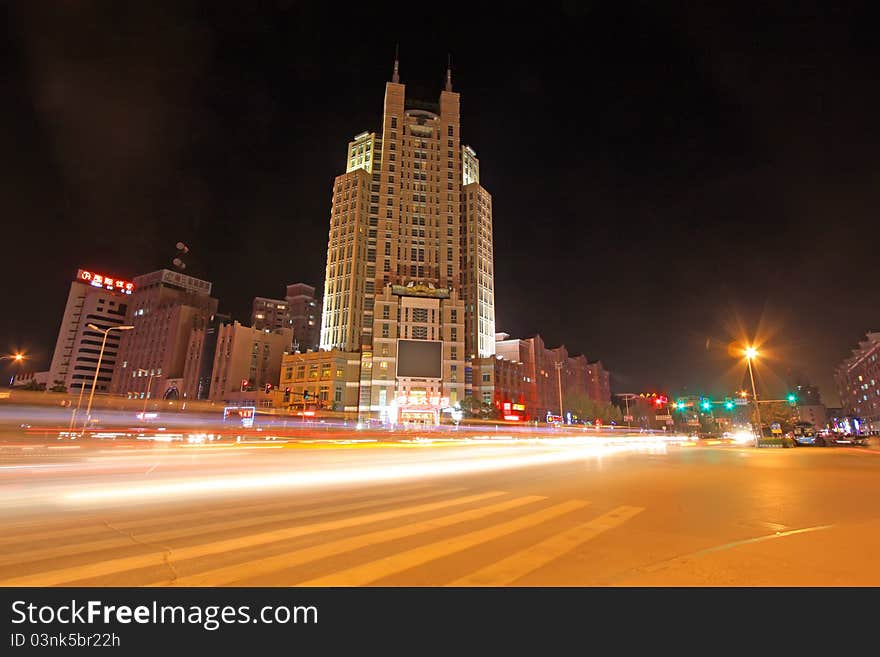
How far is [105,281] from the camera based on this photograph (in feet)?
454

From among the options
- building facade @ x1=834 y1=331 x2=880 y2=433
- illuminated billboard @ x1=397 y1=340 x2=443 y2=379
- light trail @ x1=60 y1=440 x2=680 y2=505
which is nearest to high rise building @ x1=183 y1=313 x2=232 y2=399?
illuminated billboard @ x1=397 y1=340 x2=443 y2=379

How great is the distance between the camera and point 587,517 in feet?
26.0

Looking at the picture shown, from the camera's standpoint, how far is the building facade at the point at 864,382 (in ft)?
364

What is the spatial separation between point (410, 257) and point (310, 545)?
340 feet

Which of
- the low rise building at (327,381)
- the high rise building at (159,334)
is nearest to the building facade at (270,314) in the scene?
the high rise building at (159,334)

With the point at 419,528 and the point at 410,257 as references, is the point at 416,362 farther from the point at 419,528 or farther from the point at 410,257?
the point at 419,528

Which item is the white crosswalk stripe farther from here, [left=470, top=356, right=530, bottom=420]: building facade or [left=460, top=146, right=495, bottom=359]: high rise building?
[left=460, top=146, right=495, bottom=359]: high rise building

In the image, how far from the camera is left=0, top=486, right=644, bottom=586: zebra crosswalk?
4.62m

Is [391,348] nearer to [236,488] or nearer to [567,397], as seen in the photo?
[567,397]

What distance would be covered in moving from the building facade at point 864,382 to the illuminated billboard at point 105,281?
695ft

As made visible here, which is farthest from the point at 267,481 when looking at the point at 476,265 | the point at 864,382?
the point at 864,382

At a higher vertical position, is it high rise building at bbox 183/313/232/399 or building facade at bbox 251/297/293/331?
building facade at bbox 251/297/293/331

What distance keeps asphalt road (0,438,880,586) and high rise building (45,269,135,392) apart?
151174mm
